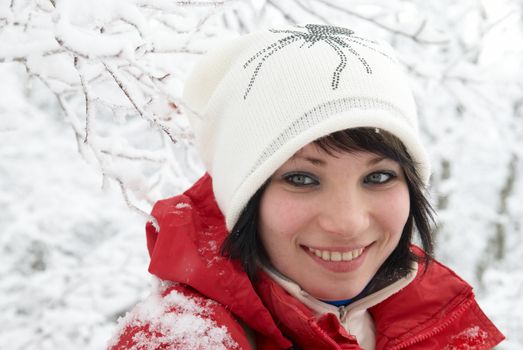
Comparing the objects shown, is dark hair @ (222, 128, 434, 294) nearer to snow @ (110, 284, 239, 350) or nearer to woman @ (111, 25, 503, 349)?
woman @ (111, 25, 503, 349)

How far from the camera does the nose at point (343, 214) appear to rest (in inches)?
48.8

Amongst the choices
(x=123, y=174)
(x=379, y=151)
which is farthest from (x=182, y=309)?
(x=379, y=151)

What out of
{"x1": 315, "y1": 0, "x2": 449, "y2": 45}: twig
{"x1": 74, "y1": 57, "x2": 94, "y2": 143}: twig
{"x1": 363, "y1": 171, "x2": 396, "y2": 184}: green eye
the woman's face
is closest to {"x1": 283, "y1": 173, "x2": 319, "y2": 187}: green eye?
the woman's face

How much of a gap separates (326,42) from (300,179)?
15.5 inches

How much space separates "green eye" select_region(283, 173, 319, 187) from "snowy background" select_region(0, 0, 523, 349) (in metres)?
0.34

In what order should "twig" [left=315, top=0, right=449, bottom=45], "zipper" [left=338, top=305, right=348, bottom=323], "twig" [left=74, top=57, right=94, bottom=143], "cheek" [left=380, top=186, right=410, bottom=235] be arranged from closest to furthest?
"twig" [left=74, top=57, right=94, bottom=143], "cheek" [left=380, top=186, right=410, bottom=235], "zipper" [left=338, top=305, right=348, bottom=323], "twig" [left=315, top=0, right=449, bottom=45]

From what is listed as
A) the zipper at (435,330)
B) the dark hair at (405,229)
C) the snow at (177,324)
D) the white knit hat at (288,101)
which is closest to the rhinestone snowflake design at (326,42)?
the white knit hat at (288,101)

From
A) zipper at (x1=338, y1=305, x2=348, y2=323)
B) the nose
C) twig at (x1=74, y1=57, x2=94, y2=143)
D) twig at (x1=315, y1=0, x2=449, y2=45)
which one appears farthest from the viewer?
twig at (x1=315, y1=0, x2=449, y2=45)

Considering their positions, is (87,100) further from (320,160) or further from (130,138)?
(130,138)

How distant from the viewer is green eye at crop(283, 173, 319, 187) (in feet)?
4.27

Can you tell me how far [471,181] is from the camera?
8.26m

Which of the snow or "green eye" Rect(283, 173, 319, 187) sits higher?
"green eye" Rect(283, 173, 319, 187)

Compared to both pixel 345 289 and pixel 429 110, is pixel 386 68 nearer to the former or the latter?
pixel 345 289

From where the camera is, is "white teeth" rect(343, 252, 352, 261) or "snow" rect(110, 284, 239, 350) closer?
"snow" rect(110, 284, 239, 350)
